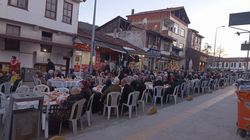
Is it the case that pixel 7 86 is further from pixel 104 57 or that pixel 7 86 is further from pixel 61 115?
pixel 104 57

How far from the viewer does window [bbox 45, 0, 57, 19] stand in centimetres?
1312

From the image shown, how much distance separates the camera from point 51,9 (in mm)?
13406

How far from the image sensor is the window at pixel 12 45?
11.2 metres

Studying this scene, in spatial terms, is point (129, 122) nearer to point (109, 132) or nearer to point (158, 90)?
point (109, 132)

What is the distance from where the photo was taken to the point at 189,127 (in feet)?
17.7

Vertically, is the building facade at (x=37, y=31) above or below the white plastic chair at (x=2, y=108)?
above

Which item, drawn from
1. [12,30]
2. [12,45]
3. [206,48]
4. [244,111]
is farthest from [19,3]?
[206,48]

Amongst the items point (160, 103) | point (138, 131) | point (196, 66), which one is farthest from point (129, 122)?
point (196, 66)

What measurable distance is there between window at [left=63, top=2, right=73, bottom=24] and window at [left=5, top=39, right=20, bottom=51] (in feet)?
14.1

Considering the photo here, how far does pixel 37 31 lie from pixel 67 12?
3.24m

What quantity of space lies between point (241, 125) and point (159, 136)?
2.18 metres

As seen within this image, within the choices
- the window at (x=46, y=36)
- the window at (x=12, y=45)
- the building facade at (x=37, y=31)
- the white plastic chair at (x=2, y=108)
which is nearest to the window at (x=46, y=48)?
the building facade at (x=37, y=31)

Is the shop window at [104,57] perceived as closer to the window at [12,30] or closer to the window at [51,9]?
the window at [51,9]

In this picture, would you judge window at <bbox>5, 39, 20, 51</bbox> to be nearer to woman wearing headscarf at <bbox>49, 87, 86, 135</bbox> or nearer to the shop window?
the shop window
